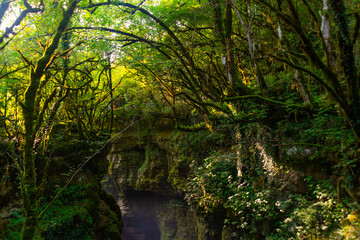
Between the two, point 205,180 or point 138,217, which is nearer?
point 205,180

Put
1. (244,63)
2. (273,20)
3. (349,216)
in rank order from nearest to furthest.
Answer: (349,216) < (273,20) < (244,63)

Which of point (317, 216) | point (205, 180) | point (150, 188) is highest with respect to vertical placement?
point (205, 180)

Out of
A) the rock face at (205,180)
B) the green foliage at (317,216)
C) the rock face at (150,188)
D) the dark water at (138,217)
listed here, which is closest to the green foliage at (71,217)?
the rock face at (205,180)

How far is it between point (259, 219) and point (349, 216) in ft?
7.13

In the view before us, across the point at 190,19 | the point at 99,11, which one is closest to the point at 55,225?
the point at 99,11

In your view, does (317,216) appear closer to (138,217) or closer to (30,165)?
(30,165)

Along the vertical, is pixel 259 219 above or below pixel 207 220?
above

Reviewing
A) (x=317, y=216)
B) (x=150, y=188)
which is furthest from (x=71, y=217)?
(x=317, y=216)

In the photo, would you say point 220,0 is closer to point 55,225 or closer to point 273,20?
point 273,20

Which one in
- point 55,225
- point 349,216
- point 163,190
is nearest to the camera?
point 349,216

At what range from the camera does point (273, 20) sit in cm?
507

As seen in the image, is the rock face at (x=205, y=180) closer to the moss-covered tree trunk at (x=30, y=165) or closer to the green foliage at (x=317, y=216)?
the green foliage at (x=317, y=216)

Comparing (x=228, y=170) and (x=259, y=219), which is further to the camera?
(x=228, y=170)

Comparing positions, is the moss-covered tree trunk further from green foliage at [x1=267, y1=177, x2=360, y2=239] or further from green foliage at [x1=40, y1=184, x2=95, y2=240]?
green foliage at [x1=267, y1=177, x2=360, y2=239]
